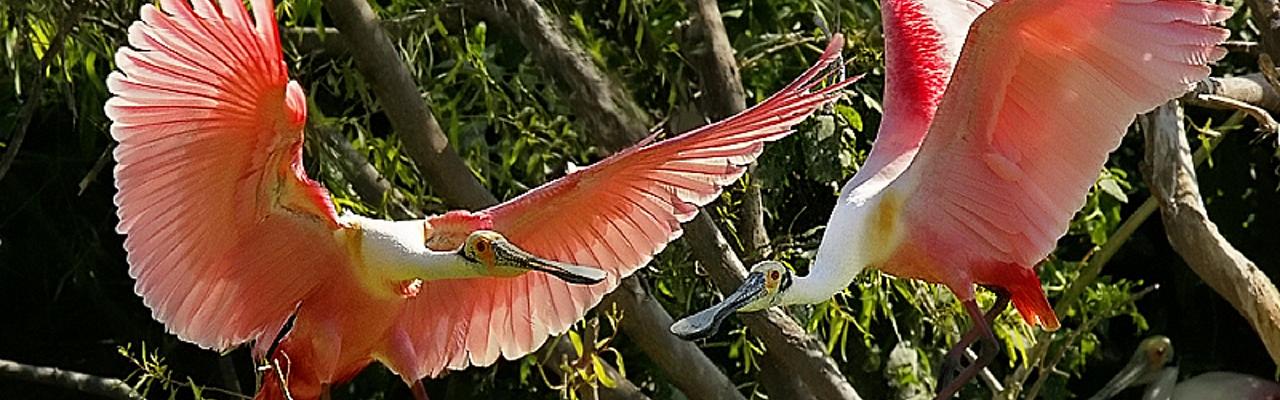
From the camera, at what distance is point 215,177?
239cm

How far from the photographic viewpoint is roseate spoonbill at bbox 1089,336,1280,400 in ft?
14.2

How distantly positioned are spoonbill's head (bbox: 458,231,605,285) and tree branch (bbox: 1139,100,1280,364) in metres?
1.04

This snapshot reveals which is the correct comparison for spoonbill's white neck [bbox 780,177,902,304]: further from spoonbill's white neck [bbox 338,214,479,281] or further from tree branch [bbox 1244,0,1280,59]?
tree branch [bbox 1244,0,1280,59]

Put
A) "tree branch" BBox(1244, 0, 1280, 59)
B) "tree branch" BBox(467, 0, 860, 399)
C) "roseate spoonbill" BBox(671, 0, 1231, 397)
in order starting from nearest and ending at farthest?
1. "roseate spoonbill" BBox(671, 0, 1231, 397)
2. "tree branch" BBox(1244, 0, 1280, 59)
3. "tree branch" BBox(467, 0, 860, 399)

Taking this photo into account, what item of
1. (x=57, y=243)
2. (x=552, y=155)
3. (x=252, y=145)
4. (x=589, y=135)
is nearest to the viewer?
(x=252, y=145)

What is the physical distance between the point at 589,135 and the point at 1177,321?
1.72 m

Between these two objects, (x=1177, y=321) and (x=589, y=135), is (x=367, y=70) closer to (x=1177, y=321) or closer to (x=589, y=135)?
(x=589, y=135)

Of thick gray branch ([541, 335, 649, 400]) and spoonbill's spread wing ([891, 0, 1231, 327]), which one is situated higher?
spoonbill's spread wing ([891, 0, 1231, 327])

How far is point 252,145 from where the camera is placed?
7.72 ft

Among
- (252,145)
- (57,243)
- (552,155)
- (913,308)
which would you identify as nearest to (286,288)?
(252,145)

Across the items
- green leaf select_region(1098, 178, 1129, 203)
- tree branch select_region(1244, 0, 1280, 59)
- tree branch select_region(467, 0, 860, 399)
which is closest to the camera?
tree branch select_region(1244, 0, 1280, 59)

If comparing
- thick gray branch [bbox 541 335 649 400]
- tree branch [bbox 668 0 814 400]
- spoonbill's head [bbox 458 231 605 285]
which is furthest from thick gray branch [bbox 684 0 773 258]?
spoonbill's head [bbox 458 231 605 285]

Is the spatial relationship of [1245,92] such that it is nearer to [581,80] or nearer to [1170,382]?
[581,80]

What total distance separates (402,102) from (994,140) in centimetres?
101
